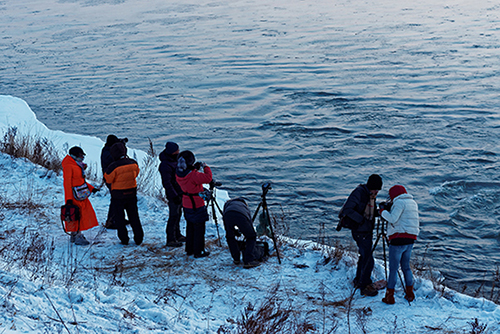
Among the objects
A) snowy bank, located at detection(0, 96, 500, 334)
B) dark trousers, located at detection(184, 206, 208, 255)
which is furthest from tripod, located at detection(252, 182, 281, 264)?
dark trousers, located at detection(184, 206, 208, 255)

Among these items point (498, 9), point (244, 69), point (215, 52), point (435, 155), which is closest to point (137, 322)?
point (435, 155)

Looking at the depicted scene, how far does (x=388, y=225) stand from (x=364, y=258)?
2.33 feet

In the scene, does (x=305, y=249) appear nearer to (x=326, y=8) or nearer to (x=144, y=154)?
(x=144, y=154)

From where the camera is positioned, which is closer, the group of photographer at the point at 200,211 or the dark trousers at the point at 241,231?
the group of photographer at the point at 200,211

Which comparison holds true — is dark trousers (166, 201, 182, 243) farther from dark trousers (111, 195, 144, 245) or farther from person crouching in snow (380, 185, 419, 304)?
person crouching in snow (380, 185, 419, 304)

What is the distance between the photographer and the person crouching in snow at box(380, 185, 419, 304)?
6465 mm

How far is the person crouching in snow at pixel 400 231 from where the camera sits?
21.2ft

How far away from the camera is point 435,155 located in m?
14.8

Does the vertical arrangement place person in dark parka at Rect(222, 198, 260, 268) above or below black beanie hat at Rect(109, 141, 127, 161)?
below

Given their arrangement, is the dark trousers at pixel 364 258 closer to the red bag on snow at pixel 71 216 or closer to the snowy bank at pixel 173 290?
the snowy bank at pixel 173 290

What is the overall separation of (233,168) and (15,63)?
21.3 meters

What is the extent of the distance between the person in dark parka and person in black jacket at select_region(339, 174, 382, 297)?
149cm

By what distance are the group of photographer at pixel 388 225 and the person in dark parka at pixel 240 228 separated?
4.81ft

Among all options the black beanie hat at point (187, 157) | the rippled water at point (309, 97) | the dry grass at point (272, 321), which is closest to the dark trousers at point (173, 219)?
the black beanie hat at point (187, 157)
